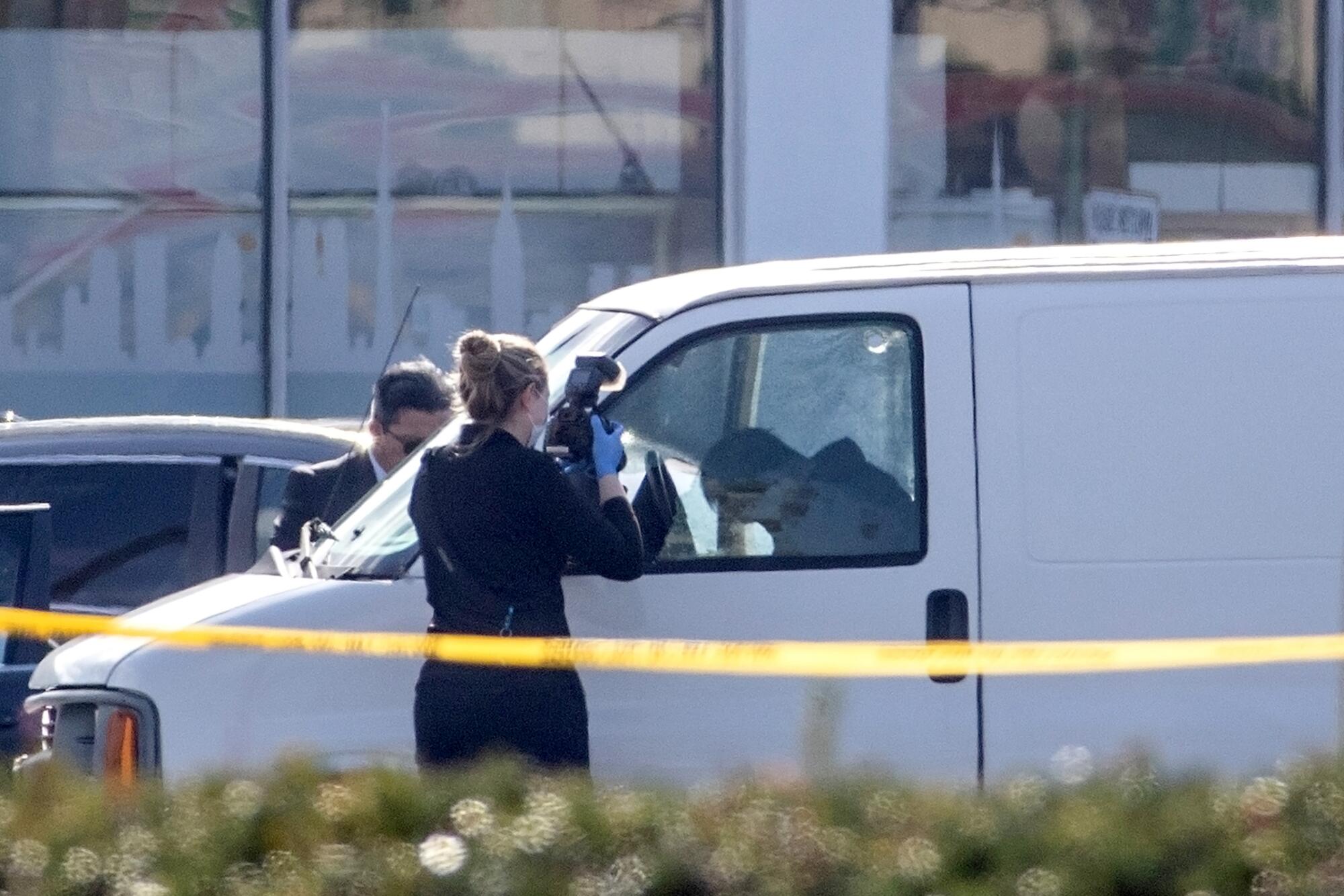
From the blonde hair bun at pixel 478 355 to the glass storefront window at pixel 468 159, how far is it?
22.5 feet

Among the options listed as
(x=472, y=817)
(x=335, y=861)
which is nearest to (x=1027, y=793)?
(x=472, y=817)

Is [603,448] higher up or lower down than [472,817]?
higher up

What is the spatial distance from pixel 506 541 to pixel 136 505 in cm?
238

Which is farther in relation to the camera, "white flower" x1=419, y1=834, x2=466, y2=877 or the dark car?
the dark car

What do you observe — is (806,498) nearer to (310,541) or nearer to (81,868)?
(310,541)

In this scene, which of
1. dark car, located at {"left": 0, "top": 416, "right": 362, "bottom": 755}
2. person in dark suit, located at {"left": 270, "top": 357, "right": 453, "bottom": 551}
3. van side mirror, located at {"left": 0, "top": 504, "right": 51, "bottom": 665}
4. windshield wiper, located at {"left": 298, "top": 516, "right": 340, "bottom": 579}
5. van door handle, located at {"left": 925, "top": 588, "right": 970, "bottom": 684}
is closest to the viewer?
van door handle, located at {"left": 925, "top": 588, "right": 970, "bottom": 684}

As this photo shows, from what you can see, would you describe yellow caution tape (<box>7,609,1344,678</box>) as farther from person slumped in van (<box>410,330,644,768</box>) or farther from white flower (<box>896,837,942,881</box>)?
white flower (<box>896,837,942,881</box>)

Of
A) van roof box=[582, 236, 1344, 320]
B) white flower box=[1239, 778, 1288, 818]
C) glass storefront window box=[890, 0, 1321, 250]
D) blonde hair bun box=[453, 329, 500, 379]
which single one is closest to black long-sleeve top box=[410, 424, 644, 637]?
blonde hair bun box=[453, 329, 500, 379]

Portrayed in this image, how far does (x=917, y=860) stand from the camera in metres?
2.02

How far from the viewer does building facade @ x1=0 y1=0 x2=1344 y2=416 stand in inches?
→ 432

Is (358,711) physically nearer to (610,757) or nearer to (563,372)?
(610,757)

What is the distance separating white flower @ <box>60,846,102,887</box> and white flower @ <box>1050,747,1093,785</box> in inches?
42.3

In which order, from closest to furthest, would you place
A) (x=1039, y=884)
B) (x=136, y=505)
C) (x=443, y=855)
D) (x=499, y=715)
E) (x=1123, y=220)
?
(x=1039, y=884)
(x=443, y=855)
(x=499, y=715)
(x=136, y=505)
(x=1123, y=220)

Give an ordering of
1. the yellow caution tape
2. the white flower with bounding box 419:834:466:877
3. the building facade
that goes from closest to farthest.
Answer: the white flower with bounding box 419:834:466:877, the yellow caution tape, the building facade
